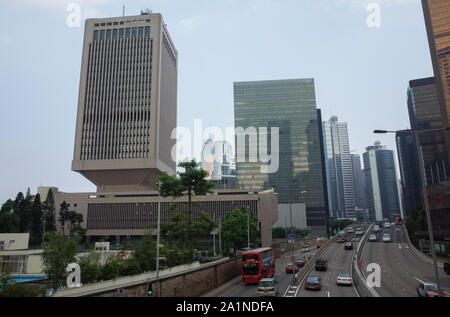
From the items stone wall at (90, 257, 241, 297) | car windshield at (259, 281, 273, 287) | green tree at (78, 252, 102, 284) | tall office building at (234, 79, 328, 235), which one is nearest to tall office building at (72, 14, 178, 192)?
stone wall at (90, 257, 241, 297)

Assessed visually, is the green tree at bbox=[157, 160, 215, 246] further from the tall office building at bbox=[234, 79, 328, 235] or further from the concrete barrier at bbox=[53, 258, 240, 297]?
the tall office building at bbox=[234, 79, 328, 235]

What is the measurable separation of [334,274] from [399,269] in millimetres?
11159

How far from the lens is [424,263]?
5359 centimetres

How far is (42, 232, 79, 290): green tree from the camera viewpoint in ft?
93.3

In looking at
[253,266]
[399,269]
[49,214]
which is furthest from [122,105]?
[399,269]

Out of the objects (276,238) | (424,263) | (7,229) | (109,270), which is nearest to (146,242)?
(109,270)

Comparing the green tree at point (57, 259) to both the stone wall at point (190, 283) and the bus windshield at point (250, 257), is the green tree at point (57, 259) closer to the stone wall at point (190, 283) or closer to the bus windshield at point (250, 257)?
the stone wall at point (190, 283)

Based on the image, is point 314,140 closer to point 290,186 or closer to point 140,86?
point 290,186

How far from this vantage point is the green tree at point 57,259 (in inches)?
1120

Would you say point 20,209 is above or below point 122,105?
below

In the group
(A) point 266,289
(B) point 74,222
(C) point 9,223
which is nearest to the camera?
(A) point 266,289

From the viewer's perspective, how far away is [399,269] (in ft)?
154

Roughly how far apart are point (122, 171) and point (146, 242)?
264 ft

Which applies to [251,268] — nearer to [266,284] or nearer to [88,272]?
[266,284]
